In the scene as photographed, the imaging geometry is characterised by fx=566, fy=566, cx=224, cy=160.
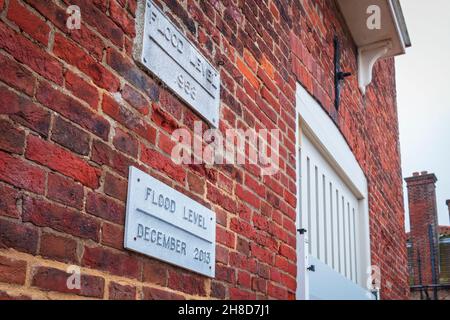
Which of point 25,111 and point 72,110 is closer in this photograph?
point 25,111

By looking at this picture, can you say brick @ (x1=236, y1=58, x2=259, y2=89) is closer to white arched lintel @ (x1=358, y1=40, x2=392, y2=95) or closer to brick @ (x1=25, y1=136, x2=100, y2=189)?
brick @ (x1=25, y1=136, x2=100, y2=189)

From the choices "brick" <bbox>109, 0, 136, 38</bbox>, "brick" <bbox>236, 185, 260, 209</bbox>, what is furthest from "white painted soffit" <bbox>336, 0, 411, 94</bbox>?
"brick" <bbox>109, 0, 136, 38</bbox>

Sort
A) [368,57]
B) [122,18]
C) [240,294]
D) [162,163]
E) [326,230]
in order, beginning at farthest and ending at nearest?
[368,57]
[326,230]
[240,294]
[162,163]
[122,18]

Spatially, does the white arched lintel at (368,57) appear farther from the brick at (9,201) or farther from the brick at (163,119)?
the brick at (9,201)

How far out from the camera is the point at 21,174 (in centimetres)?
150

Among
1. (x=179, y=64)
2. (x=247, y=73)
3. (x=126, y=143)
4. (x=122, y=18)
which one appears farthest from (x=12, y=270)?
(x=247, y=73)

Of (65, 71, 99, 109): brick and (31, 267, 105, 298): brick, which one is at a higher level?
(65, 71, 99, 109): brick

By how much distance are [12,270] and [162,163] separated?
79cm

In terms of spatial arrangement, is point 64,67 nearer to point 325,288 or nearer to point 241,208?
point 241,208

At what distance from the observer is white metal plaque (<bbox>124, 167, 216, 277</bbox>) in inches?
74.5

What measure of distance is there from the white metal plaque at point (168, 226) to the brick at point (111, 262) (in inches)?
1.8

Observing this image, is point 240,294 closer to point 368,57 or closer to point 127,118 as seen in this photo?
point 127,118

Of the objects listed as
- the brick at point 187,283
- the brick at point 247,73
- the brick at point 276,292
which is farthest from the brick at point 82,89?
the brick at point 276,292

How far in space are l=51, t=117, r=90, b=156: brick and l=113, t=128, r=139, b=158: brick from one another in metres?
0.15
